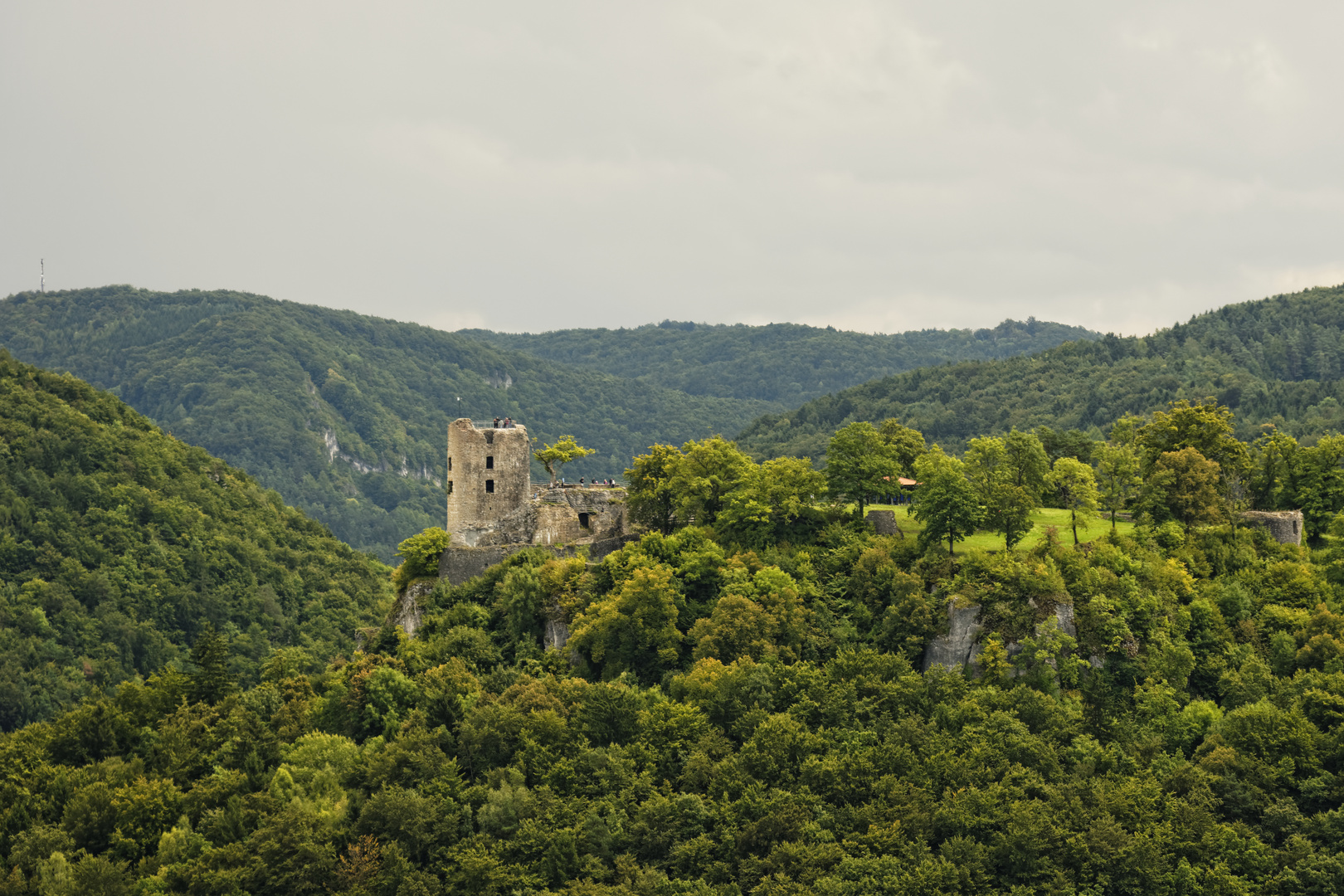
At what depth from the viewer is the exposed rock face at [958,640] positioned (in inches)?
2216

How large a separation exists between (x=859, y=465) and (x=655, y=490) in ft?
31.7

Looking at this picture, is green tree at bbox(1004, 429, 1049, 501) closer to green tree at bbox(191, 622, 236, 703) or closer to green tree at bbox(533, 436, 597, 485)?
green tree at bbox(533, 436, 597, 485)

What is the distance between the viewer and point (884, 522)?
6450 cm

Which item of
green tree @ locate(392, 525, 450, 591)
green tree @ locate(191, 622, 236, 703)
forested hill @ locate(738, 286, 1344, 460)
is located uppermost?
forested hill @ locate(738, 286, 1344, 460)

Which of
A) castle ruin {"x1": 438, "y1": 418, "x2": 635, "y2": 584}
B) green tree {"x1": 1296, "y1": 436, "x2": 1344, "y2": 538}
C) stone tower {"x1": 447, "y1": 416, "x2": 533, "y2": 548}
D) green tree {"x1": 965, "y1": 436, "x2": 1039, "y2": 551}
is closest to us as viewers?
green tree {"x1": 965, "y1": 436, "x2": 1039, "y2": 551}

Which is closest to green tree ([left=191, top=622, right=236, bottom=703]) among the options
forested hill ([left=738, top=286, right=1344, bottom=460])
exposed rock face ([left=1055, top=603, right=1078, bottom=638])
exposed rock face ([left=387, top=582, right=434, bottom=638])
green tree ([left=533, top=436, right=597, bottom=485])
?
exposed rock face ([left=387, top=582, right=434, bottom=638])

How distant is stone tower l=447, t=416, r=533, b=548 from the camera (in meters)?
66.4

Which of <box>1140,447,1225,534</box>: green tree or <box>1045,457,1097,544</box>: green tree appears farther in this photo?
<box>1140,447,1225,534</box>: green tree

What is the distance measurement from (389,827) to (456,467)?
61.8ft

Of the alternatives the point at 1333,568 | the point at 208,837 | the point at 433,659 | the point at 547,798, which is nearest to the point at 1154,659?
the point at 1333,568

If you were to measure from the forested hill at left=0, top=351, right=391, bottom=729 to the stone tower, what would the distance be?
53868 millimetres

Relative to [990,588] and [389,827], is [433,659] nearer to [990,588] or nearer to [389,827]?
[389,827]

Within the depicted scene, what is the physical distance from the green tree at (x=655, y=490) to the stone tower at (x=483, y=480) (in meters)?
5.19

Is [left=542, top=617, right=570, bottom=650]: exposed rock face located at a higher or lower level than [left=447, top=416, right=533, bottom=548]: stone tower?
lower
